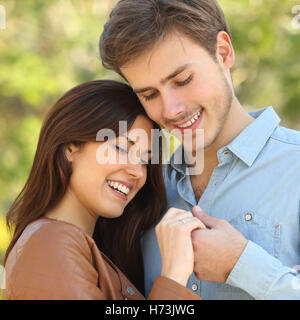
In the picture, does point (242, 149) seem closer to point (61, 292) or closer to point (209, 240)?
point (209, 240)

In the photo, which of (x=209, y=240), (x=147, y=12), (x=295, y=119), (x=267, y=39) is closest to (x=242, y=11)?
(x=267, y=39)

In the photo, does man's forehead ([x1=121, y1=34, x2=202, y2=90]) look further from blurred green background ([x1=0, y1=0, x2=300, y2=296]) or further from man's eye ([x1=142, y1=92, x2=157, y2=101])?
blurred green background ([x1=0, y1=0, x2=300, y2=296])

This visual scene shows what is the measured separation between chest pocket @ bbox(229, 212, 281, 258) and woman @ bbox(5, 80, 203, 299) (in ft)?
0.77

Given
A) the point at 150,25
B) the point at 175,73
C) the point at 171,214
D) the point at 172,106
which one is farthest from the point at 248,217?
the point at 150,25

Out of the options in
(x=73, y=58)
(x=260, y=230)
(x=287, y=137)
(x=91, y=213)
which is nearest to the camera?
(x=260, y=230)

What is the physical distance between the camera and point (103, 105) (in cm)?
213

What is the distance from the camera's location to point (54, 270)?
68.4 inches

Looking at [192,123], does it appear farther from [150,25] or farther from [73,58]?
[73,58]

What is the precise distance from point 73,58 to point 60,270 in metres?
6.88

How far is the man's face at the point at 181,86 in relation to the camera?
2.01m

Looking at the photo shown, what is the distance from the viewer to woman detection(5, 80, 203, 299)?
175 cm

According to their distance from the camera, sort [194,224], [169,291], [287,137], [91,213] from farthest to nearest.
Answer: [91,213], [287,137], [194,224], [169,291]

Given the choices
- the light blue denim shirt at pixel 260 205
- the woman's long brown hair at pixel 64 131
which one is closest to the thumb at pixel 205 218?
the light blue denim shirt at pixel 260 205

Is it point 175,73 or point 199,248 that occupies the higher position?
point 175,73
